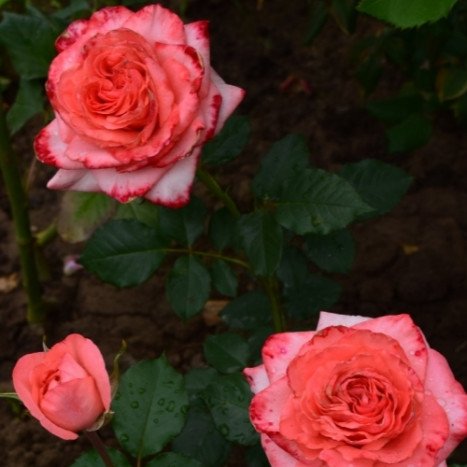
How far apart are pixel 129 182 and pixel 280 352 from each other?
271 mm

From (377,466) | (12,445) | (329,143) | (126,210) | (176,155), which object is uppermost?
(176,155)

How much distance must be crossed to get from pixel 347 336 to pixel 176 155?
0.29 meters

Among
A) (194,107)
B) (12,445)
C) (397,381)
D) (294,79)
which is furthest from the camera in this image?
(294,79)

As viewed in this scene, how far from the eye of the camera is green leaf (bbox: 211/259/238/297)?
4.72ft

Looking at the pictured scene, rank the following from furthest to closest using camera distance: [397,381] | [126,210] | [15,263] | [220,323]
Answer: [15,263], [220,323], [126,210], [397,381]

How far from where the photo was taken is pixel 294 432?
912mm

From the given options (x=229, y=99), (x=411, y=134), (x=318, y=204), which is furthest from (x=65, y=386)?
(x=411, y=134)

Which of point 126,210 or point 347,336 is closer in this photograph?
point 347,336

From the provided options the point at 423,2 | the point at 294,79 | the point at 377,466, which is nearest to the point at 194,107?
the point at 423,2

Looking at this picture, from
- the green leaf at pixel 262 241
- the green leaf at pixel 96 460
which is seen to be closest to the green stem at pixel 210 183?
the green leaf at pixel 262 241

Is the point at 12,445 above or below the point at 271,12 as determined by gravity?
below

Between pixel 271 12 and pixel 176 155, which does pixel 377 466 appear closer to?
pixel 176 155

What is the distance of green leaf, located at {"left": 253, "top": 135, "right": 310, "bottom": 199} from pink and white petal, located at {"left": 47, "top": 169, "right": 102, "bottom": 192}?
27cm

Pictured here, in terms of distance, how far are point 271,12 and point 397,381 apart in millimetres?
1754
